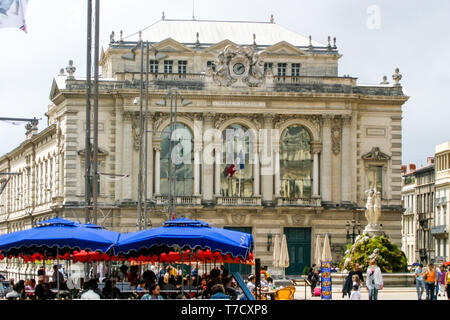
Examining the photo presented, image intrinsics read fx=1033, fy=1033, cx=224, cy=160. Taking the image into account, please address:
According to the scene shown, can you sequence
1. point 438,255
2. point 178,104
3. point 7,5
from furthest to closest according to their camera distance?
point 438,255, point 178,104, point 7,5

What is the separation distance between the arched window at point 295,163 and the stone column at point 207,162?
526 centimetres

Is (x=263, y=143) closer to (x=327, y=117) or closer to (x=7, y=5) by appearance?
(x=327, y=117)

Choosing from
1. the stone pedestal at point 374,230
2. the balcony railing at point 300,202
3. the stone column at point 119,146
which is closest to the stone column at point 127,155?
the stone column at point 119,146

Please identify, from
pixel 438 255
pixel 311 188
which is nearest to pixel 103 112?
pixel 311 188

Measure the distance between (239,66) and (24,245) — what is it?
170ft

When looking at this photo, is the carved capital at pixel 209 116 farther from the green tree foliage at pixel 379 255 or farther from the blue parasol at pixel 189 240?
the blue parasol at pixel 189 240

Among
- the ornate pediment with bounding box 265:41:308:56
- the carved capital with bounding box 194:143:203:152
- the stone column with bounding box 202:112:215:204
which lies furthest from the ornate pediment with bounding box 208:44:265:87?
the carved capital with bounding box 194:143:203:152

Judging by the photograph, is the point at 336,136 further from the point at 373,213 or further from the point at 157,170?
the point at 373,213

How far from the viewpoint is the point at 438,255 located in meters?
107

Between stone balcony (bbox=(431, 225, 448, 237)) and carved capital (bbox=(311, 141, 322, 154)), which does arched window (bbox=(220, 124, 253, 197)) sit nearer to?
carved capital (bbox=(311, 141, 322, 154))

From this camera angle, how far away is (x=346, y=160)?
75625 millimetres

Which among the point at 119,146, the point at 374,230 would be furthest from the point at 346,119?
the point at 119,146

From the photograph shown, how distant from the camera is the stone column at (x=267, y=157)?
75.6 meters
